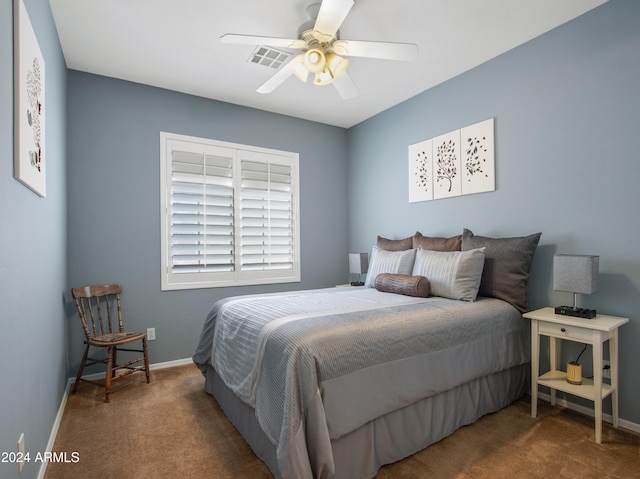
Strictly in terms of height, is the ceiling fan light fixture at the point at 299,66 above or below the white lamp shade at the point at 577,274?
above

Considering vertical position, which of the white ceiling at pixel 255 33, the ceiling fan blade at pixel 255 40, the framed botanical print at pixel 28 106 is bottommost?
the framed botanical print at pixel 28 106

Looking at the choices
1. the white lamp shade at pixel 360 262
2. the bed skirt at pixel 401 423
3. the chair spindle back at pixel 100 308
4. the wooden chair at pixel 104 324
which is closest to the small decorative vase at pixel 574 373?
the bed skirt at pixel 401 423

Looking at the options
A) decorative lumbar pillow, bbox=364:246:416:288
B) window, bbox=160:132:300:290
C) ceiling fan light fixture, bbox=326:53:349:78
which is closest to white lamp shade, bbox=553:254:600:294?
decorative lumbar pillow, bbox=364:246:416:288

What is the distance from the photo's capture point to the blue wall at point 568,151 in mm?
2189

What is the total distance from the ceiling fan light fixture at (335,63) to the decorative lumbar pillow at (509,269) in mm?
1769

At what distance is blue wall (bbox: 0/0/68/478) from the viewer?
1274 millimetres

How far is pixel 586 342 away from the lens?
2.05 metres

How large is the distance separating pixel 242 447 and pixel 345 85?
2.63 meters

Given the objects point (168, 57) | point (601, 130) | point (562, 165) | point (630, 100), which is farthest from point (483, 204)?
point (168, 57)

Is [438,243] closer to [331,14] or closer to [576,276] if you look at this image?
[576,276]

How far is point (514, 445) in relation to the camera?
198cm

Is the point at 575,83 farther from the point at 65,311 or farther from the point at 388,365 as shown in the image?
the point at 65,311

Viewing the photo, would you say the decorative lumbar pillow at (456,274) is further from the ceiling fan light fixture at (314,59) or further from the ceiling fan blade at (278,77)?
the ceiling fan blade at (278,77)

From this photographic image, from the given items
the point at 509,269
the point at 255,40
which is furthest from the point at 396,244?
the point at 255,40
